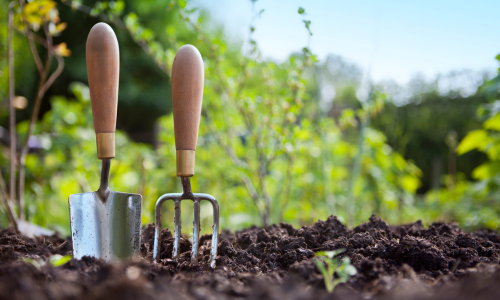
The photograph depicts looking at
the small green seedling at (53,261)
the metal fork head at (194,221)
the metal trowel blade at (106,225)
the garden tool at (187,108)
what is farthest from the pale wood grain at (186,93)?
the small green seedling at (53,261)

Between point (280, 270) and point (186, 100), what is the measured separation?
1.89ft

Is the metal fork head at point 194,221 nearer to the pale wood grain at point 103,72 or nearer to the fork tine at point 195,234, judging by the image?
the fork tine at point 195,234

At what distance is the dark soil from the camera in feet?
1.93

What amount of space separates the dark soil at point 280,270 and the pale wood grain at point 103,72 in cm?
45

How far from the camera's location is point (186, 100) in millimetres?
1042

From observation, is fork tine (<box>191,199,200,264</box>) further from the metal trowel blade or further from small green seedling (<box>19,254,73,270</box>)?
small green seedling (<box>19,254,73,270</box>)

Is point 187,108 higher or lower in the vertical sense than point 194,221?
higher

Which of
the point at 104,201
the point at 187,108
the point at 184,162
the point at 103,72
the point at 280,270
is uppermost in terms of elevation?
the point at 103,72

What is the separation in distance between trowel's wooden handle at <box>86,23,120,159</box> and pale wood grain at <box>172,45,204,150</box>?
0.70 ft

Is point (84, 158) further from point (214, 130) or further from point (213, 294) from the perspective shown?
point (213, 294)

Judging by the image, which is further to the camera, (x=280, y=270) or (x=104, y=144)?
(x=104, y=144)

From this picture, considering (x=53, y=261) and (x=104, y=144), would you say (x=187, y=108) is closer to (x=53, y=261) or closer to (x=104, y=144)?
(x=104, y=144)

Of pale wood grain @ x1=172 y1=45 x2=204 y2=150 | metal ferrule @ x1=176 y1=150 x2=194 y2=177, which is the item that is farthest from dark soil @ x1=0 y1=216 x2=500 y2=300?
pale wood grain @ x1=172 y1=45 x2=204 y2=150

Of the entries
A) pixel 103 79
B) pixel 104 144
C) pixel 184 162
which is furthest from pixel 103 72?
pixel 184 162
